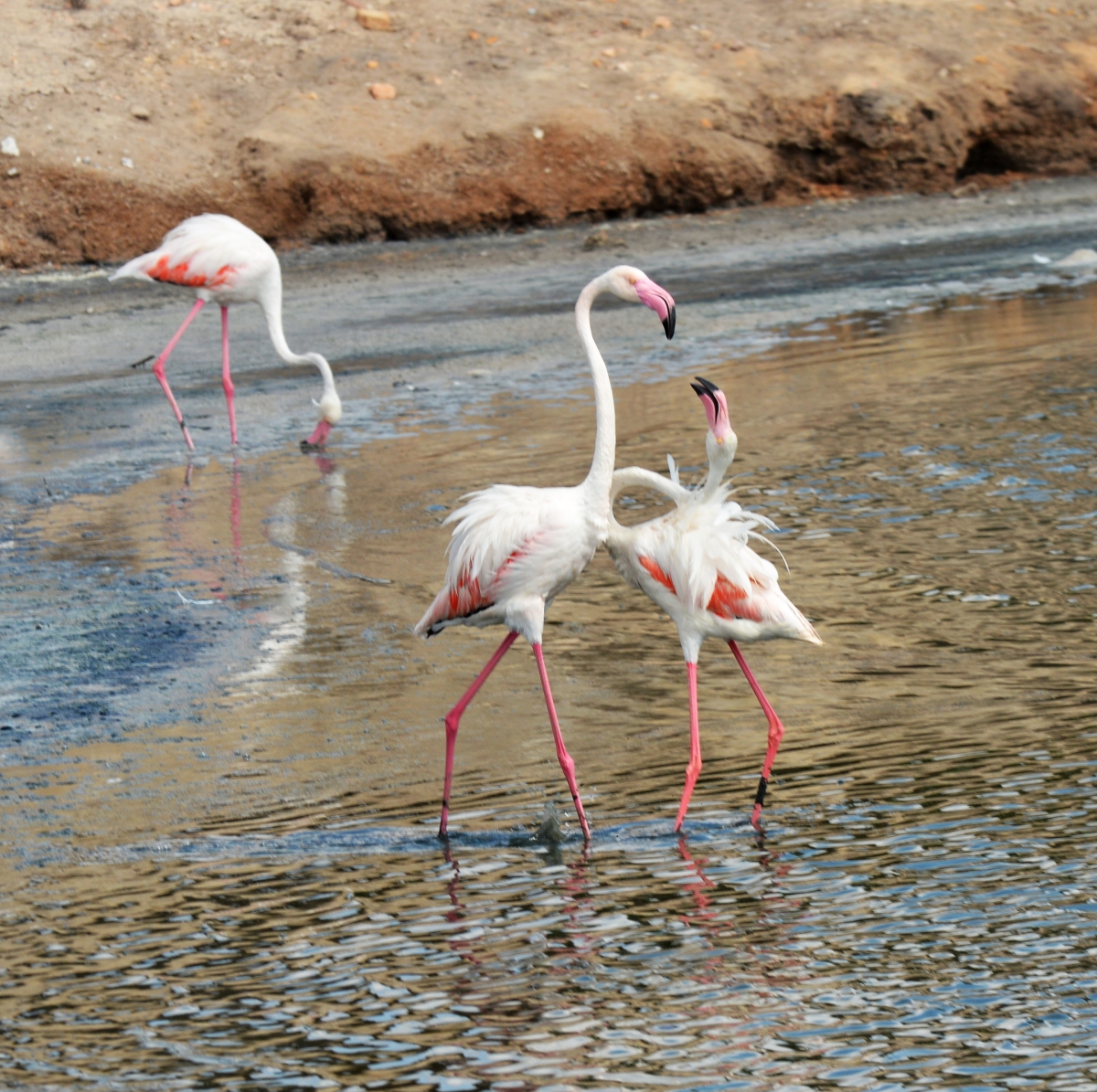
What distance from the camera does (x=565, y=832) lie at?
4.57 meters

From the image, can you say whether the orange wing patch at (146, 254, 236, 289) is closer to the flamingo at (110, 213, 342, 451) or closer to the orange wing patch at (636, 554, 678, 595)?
the flamingo at (110, 213, 342, 451)

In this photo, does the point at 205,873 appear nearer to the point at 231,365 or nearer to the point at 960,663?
the point at 960,663

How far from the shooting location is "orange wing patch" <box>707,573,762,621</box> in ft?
15.5

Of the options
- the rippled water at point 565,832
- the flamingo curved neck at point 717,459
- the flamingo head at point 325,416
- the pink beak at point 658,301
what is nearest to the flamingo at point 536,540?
the pink beak at point 658,301

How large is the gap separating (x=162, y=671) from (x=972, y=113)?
1659 centimetres

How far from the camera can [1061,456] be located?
873 cm

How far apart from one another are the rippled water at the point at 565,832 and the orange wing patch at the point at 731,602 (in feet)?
1.62

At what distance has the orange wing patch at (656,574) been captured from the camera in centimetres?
481

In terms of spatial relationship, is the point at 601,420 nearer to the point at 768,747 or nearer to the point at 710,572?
the point at 710,572

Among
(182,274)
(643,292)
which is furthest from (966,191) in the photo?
(643,292)

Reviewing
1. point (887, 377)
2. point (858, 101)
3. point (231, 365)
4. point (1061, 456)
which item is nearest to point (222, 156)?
point (231, 365)

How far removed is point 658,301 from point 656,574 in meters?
0.77

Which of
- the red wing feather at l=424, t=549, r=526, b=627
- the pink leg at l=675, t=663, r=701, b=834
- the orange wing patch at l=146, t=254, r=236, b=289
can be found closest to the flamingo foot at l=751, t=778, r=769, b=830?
the pink leg at l=675, t=663, r=701, b=834

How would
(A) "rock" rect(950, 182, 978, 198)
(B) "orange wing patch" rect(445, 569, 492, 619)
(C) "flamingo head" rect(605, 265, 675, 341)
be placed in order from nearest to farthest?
(C) "flamingo head" rect(605, 265, 675, 341)
(B) "orange wing patch" rect(445, 569, 492, 619)
(A) "rock" rect(950, 182, 978, 198)
